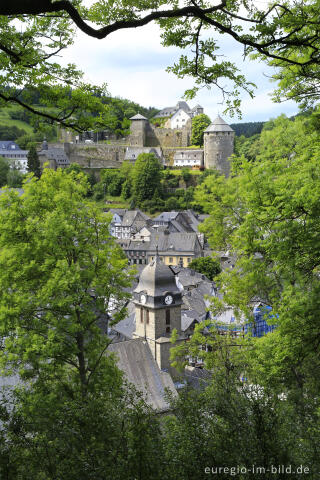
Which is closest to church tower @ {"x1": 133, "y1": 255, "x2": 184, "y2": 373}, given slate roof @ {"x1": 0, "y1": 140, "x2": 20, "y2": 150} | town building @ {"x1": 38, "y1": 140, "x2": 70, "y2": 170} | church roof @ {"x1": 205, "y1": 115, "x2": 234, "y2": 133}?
church roof @ {"x1": 205, "y1": 115, "x2": 234, "y2": 133}

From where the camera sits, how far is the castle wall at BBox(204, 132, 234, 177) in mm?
84875

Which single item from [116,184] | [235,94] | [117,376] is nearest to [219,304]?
[117,376]

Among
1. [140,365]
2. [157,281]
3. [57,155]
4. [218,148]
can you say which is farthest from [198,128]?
[140,365]

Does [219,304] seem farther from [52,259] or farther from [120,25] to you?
[120,25]

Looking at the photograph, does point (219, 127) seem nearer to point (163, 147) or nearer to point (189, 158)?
point (189, 158)

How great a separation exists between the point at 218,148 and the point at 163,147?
17.0m

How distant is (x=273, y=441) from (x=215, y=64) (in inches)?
192

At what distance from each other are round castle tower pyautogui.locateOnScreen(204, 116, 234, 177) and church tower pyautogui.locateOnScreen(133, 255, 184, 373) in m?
62.6

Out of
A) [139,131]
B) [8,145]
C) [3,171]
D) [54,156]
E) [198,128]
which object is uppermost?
[198,128]

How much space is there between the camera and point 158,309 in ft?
81.7

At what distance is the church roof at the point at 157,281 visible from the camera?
82.1 ft

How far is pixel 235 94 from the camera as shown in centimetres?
668

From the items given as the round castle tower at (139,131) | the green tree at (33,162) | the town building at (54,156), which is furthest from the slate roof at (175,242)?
the round castle tower at (139,131)

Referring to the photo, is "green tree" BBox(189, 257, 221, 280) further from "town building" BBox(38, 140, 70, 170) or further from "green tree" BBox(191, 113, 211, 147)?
"green tree" BBox(191, 113, 211, 147)
